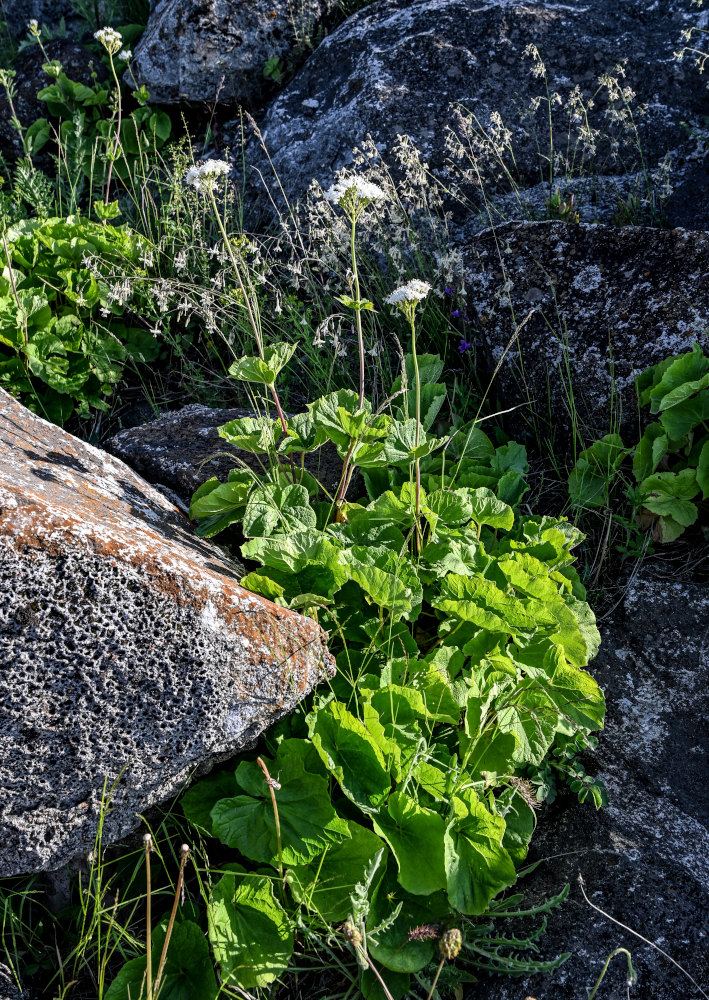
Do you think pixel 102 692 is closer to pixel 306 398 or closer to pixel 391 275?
pixel 306 398

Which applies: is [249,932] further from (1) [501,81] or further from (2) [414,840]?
(1) [501,81]

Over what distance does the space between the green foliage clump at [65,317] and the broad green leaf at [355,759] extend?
7.46ft

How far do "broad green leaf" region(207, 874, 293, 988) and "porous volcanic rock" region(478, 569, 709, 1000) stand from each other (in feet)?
1.76

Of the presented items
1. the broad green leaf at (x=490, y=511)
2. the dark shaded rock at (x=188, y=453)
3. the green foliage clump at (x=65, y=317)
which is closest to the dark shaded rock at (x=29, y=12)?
the green foliage clump at (x=65, y=317)

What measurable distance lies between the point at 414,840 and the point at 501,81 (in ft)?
14.4

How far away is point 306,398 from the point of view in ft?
12.6

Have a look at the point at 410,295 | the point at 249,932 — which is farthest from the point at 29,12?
the point at 249,932

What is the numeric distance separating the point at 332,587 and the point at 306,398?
1735 millimetres

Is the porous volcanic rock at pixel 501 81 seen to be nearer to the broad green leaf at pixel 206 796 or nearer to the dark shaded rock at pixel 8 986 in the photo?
the broad green leaf at pixel 206 796

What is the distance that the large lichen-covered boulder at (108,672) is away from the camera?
6.07 feet

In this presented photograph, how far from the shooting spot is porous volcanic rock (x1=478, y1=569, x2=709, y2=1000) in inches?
74.2

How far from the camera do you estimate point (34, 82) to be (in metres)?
6.10

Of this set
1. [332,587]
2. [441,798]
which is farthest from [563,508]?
[441,798]

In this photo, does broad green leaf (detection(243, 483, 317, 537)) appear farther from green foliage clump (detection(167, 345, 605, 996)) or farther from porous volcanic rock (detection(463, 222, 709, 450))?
porous volcanic rock (detection(463, 222, 709, 450))
